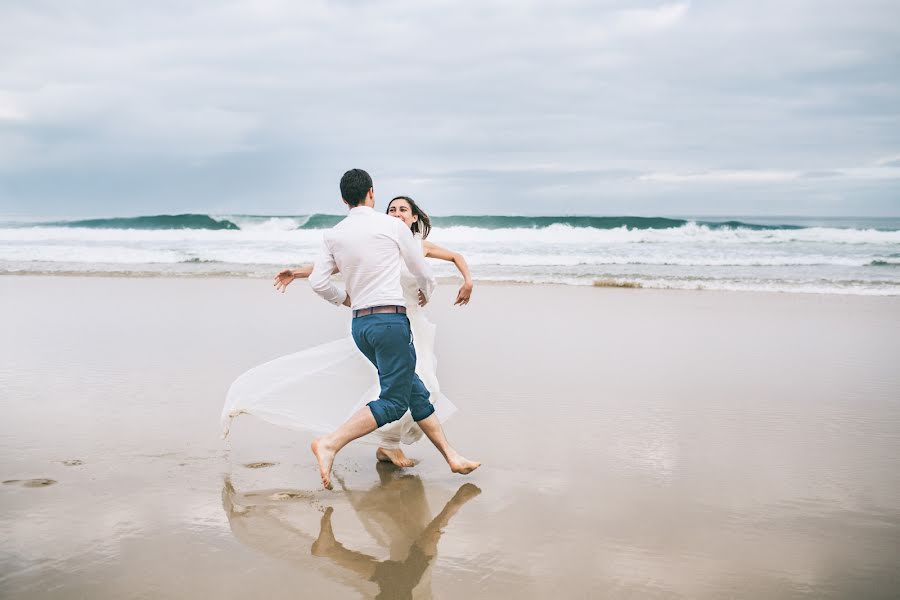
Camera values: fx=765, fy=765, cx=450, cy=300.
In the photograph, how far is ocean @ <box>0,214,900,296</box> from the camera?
17.5m

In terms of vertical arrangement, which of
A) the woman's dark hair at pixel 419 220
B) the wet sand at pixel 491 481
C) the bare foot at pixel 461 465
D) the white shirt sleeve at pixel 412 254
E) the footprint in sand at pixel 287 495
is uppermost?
the woman's dark hair at pixel 419 220

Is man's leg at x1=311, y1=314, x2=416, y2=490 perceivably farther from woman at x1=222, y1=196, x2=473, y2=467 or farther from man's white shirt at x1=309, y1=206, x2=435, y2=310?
woman at x1=222, y1=196, x2=473, y2=467

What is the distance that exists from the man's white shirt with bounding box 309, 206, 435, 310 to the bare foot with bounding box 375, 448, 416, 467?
94 centimetres

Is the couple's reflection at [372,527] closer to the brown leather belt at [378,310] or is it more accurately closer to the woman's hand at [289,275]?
the brown leather belt at [378,310]

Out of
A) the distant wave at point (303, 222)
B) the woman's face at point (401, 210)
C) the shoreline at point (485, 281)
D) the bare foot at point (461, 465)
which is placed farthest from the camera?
the distant wave at point (303, 222)

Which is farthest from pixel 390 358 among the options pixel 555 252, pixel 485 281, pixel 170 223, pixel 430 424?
pixel 170 223

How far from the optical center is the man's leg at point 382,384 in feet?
13.0

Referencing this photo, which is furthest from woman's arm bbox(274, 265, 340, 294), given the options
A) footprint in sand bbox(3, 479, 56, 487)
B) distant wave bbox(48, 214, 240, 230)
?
distant wave bbox(48, 214, 240, 230)

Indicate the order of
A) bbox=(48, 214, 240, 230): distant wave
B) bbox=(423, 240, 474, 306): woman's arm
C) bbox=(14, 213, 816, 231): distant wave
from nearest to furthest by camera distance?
1. bbox=(423, 240, 474, 306): woman's arm
2. bbox=(14, 213, 816, 231): distant wave
3. bbox=(48, 214, 240, 230): distant wave

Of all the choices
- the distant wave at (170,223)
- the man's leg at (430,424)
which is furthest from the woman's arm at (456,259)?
the distant wave at (170,223)

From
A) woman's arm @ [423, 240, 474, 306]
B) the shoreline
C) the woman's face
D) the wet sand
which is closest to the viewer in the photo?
the wet sand

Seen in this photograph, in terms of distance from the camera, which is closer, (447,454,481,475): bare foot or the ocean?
(447,454,481,475): bare foot

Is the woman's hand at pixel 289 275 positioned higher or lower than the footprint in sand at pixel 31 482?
higher

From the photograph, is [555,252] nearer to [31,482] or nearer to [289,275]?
[289,275]
